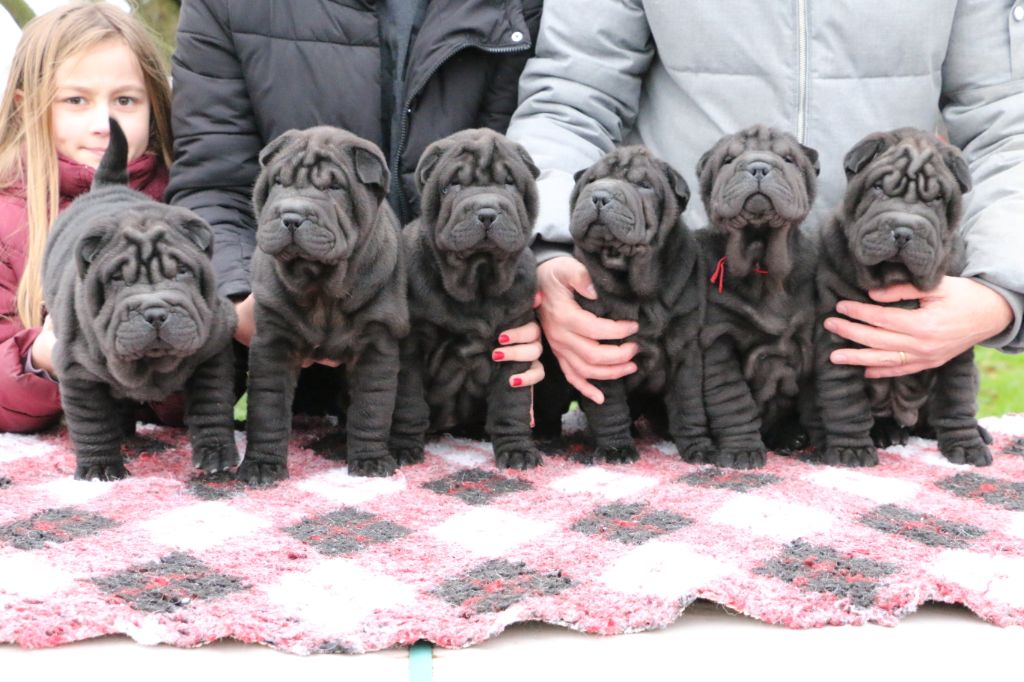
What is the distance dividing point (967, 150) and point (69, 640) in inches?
139

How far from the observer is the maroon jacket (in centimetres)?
388

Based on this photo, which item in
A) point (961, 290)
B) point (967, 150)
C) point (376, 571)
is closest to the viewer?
point (376, 571)

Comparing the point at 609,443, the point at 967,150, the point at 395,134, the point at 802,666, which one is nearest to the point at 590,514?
the point at 609,443

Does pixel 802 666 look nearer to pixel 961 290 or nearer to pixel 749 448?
pixel 749 448

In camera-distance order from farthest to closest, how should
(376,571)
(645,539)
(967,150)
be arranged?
(967,150)
(645,539)
(376,571)

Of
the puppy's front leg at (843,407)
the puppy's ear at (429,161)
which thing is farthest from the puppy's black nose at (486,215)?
the puppy's front leg at (843,407)

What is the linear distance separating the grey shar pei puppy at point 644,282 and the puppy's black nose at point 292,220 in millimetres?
911

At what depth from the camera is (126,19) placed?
14.9 ft

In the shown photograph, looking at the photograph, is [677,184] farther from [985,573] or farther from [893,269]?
[985,573]

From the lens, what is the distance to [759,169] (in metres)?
3.22

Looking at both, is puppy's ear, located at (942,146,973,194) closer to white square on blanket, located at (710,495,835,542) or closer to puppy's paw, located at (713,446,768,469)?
puppy's paw, located at (713,446,768,469)

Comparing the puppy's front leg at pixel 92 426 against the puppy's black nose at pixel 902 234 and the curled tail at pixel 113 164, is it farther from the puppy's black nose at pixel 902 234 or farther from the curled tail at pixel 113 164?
the puppy's black nose at pixel 902 234

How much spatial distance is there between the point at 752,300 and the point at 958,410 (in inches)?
34.2

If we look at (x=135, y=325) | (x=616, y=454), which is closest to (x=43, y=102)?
(x=135, y=325)
